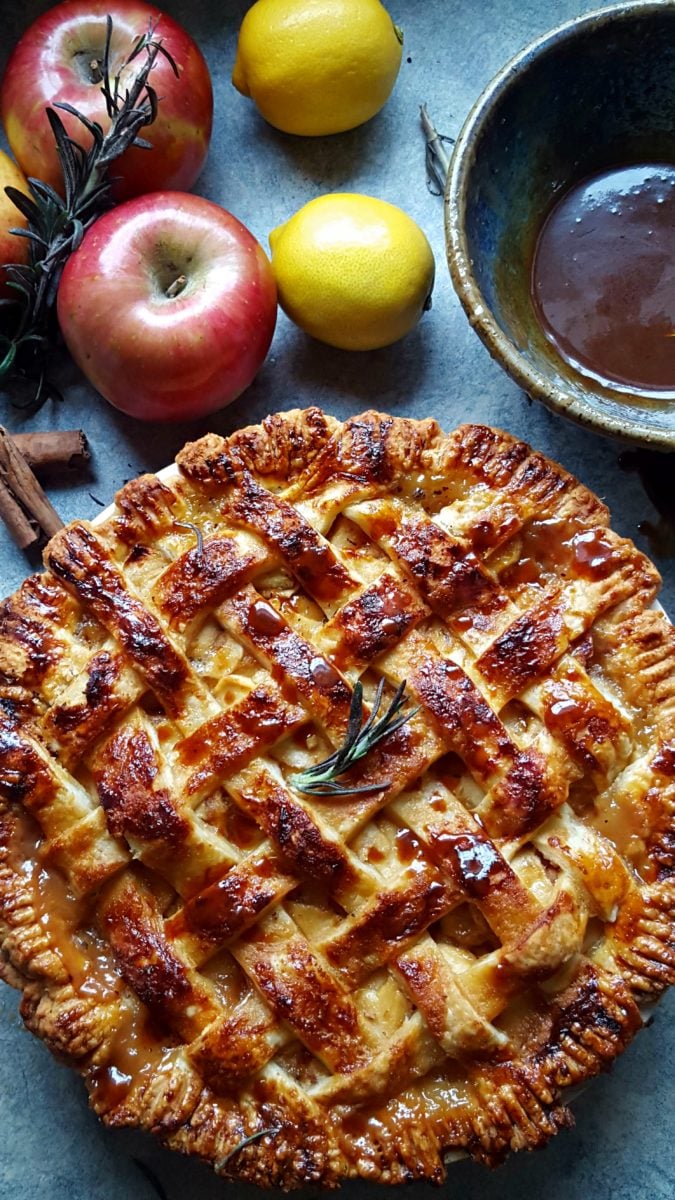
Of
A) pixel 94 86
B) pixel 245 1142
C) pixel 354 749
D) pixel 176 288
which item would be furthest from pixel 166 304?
pixel 245 1142

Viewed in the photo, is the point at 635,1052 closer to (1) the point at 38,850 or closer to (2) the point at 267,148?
(1) the point at 38,850

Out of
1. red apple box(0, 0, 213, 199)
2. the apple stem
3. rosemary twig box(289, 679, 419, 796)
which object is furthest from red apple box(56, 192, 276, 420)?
rosemary twig box(289, 679, 419, 796)

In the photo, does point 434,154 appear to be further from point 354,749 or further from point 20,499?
point 354,749

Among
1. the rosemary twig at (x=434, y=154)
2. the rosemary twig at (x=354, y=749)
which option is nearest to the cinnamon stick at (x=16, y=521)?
the rosemary twig at (x=354, y=749)

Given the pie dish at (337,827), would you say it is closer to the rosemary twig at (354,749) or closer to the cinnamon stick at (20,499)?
the rosemary twig at (354,749)

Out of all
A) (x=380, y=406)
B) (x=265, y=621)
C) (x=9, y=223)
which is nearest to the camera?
(x=265, y=621)

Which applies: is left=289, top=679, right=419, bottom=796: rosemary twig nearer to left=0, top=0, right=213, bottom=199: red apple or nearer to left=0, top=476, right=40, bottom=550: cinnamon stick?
left=0, top=476, right=40, bottom=550: cinnamon stick
